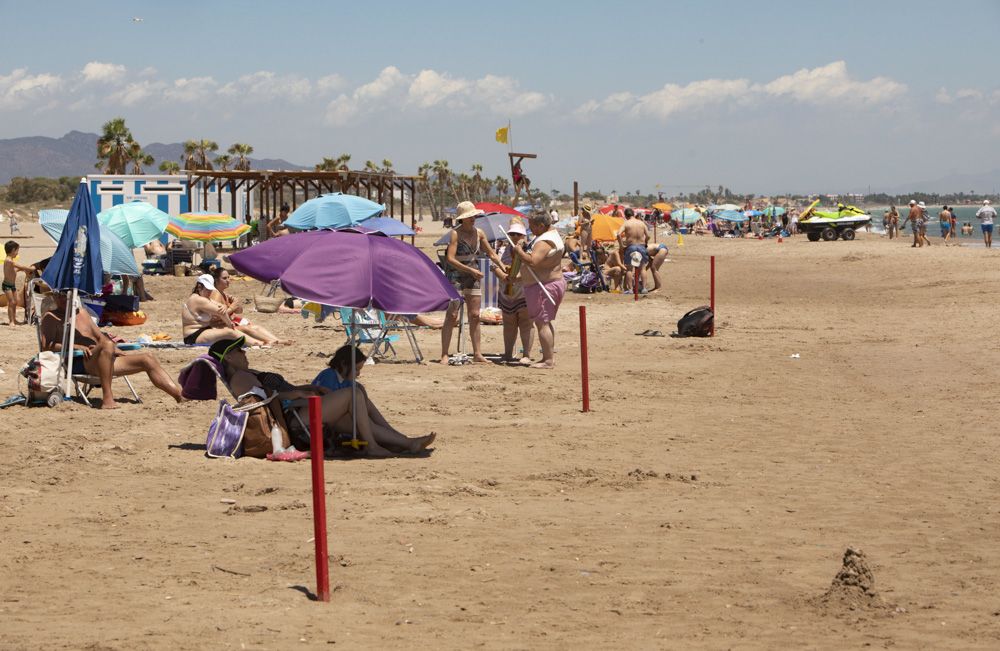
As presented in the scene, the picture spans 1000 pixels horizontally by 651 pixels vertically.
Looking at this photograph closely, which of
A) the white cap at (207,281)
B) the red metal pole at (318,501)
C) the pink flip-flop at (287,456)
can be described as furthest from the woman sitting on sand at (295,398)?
the white cap at (207,281)

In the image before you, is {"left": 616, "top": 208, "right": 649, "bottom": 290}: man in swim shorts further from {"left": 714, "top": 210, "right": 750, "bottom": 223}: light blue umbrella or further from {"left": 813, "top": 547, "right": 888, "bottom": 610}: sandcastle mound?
{"left": 714, "top": 210, "right": 750, "bottom": 223}: light blue umbrella

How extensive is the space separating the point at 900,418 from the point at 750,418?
45.7 inches

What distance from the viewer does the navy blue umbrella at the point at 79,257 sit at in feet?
31.7

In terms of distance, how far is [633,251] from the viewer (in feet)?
68.4

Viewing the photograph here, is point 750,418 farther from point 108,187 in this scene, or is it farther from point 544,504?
point 108,187

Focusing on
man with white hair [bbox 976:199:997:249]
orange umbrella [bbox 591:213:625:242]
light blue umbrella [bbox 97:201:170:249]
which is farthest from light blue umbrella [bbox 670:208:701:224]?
light blue umbrella [bbox 97:201:170:249]

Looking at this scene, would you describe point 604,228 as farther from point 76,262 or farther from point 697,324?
point 76,262

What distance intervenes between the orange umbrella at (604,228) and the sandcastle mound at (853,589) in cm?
1965

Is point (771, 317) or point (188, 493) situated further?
point (771, 317)

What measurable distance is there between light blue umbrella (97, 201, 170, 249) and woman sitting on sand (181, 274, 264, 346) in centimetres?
852

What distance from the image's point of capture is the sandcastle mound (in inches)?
205

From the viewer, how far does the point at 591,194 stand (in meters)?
184

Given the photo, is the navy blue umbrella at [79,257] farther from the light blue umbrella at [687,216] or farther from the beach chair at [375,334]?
the light blue umbrella at [687,216]

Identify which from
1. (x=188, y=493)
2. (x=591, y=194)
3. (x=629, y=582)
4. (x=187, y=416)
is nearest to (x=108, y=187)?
(x=187, y=416)
